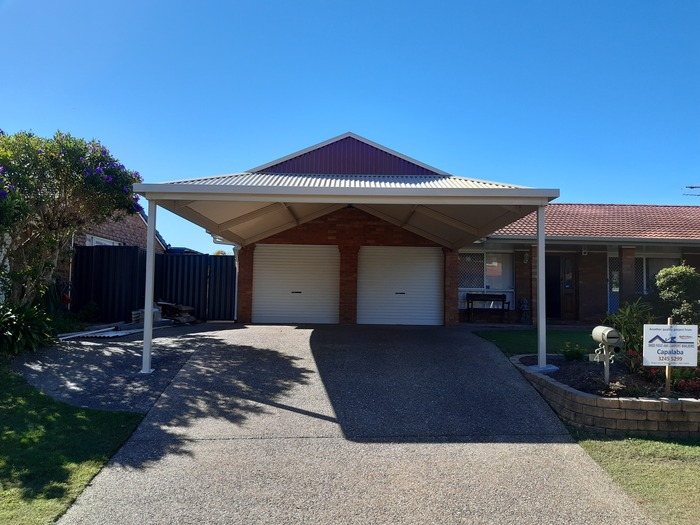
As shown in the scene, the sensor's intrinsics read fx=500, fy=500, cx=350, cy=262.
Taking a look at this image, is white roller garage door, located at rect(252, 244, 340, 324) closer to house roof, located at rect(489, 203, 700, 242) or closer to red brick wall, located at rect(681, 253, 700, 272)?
house roof, located at rect(489, 203, 700, 242)

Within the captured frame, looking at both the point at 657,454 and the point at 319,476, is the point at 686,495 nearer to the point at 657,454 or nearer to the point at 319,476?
the point at 657,454

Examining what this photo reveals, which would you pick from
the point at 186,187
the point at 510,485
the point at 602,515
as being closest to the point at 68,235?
the point at 186,187

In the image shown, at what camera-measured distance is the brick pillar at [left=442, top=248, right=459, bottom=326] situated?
13.9m

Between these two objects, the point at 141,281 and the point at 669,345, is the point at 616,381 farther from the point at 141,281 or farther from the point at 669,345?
the point at 141,281

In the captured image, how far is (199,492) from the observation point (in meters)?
4.23

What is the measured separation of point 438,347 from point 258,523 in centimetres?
643

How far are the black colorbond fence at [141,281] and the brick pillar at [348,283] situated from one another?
3.24 metres

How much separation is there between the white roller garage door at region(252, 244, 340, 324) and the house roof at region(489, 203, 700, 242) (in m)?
4.80

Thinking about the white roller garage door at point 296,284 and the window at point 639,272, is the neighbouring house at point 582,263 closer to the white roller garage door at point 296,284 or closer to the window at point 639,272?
the window at point 639,272

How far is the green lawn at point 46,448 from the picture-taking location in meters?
3.94

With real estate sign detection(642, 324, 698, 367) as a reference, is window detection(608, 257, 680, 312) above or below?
above

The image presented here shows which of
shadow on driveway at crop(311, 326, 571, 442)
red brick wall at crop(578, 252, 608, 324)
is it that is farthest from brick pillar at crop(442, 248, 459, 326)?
red brick wall at crop(578, 252, 608, 324)

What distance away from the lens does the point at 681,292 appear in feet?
39.3

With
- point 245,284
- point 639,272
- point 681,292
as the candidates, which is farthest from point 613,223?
point 245,284
